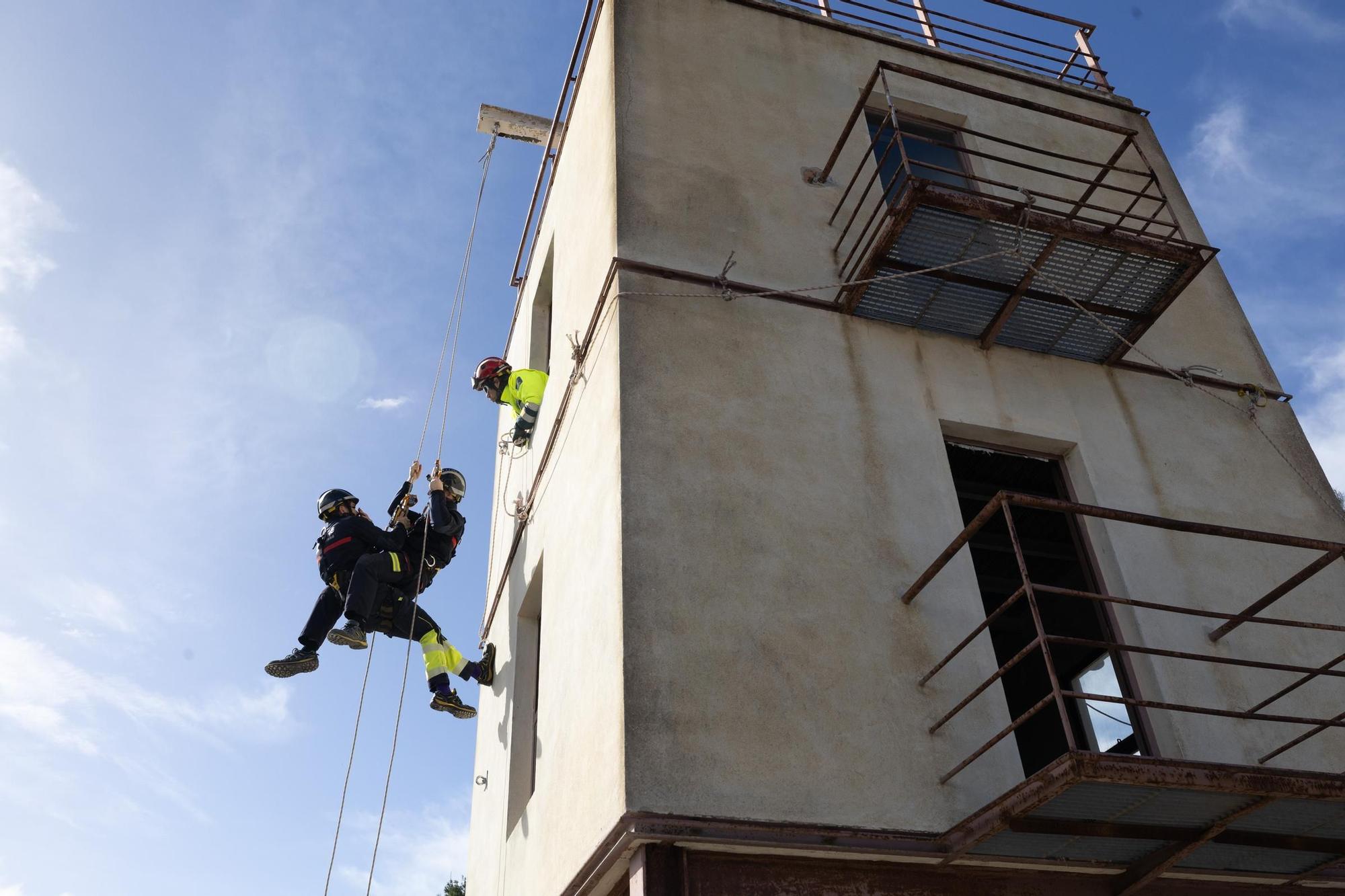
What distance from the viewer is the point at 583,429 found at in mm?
8070

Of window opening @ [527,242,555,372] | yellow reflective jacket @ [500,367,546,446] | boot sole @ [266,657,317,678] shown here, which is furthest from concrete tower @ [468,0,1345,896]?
boot sole @ [266,657,317,678]

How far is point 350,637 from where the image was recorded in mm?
9367

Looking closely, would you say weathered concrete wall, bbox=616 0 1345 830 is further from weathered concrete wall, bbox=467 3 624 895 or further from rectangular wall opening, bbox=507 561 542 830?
rectangular wall opening, bbox=507 561 542 830

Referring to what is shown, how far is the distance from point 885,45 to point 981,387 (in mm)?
4393

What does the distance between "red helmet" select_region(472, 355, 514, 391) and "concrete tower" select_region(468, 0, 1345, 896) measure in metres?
1.06

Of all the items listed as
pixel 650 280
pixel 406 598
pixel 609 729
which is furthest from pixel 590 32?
pixel 609 729

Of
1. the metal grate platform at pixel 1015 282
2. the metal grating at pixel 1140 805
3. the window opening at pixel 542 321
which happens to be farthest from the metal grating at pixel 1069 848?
the window opening at pixel 542 321

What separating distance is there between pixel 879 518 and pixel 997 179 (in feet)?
14.8

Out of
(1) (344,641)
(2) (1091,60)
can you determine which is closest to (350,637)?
(1) (344,641)

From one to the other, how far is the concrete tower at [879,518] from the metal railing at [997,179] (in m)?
0.07

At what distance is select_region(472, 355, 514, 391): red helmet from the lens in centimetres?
1138

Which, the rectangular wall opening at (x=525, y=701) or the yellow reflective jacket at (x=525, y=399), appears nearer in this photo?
the rectangular wall opening at (x=525, y=701)

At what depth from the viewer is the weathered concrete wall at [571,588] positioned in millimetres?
6434

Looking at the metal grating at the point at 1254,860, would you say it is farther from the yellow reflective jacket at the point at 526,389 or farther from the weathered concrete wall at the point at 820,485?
the yellow reflective jacket at the point at 526,389
